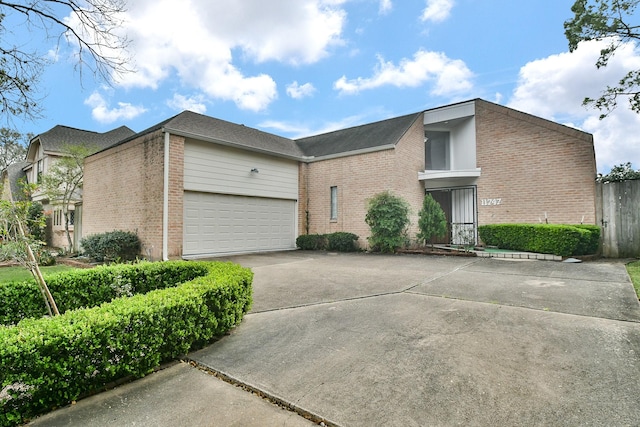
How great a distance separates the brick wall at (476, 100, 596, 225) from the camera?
1036 cm

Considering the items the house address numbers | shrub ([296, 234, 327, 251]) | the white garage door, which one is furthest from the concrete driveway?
shrub ([296, 234, 327, 251])

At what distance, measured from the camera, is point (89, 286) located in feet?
15.3

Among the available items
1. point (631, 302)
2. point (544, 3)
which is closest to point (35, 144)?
point (544, 3)

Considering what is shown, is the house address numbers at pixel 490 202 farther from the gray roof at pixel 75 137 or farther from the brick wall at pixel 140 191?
the gray roof at pixel 75 137

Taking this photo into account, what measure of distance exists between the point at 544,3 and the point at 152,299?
11.0 metres

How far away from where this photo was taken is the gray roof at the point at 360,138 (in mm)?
12945

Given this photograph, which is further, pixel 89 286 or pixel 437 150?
pixel 437 150

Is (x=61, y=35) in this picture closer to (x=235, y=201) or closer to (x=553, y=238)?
(x=235, y=201)

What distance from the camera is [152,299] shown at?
3.22 metres

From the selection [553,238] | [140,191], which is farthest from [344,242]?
[140,191]

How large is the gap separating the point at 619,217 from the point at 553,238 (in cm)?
225

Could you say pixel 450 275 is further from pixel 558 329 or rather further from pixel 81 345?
pixel 81 345

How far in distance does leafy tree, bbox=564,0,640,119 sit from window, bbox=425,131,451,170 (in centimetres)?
643

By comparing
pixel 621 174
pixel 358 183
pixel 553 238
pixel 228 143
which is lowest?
pixel 553 238
